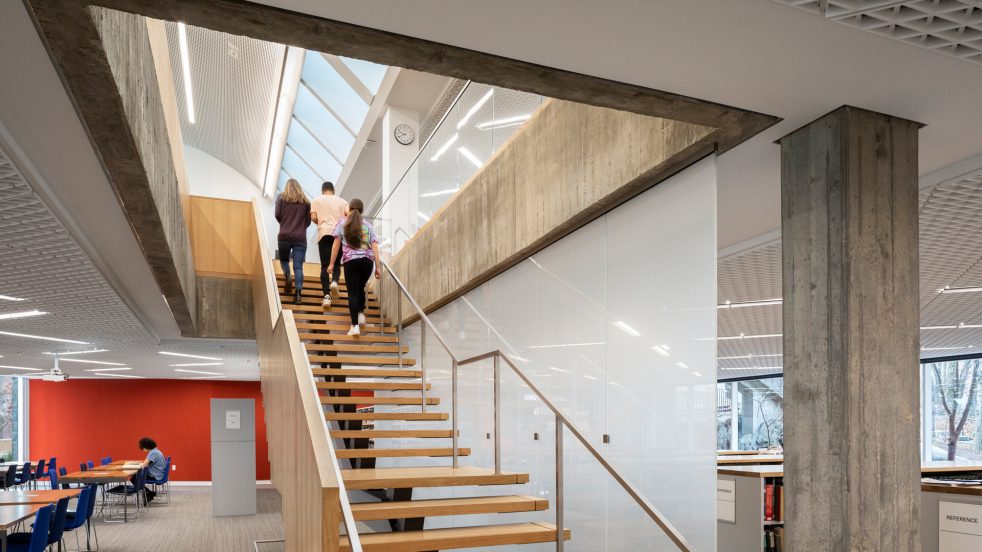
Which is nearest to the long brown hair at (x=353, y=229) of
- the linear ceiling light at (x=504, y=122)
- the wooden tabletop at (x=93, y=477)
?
the linear ceiling light at (x=504, y=122)

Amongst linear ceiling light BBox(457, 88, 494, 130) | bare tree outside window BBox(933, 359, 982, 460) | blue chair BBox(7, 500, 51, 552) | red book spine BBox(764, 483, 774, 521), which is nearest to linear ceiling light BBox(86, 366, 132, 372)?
blue chair BBox(7, 500, 51, 552)

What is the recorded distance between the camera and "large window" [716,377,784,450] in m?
18.0

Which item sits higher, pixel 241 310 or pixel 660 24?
pixel 660 24

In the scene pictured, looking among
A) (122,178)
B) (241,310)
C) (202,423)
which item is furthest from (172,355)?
(122,178)

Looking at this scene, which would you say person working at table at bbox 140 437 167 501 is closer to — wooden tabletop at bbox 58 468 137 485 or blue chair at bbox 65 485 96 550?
wooden tabletop at bbox 58 468 137 485

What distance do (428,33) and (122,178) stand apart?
2.55 m

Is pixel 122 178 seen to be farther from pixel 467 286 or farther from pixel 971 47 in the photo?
pixel 971 47

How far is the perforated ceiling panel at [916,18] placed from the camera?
2484 millimetres

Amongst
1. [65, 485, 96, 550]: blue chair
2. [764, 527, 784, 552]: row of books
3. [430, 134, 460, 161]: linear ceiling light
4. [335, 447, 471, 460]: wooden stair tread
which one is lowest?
[65, 485, 96, 550]: blue chair

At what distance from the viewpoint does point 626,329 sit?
179 inches

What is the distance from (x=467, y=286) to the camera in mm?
7473

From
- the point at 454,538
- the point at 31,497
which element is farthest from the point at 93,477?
the point at 454,538

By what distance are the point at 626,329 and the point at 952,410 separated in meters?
12.0

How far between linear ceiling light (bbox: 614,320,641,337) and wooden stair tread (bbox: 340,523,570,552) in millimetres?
1279
